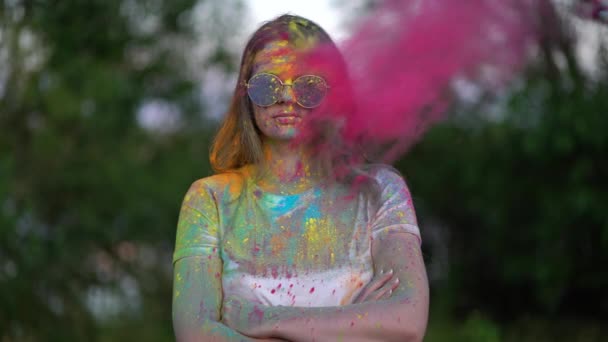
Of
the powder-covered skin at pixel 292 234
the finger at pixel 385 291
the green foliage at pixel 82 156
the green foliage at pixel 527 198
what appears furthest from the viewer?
the green foliage at pixel 82 156

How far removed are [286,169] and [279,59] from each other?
366mm

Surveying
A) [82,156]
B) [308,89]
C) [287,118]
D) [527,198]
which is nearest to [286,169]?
[287,118]

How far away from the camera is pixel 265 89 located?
2570 mm

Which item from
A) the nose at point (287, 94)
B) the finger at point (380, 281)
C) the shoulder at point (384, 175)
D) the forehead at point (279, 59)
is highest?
the forehead at point (279, 59)

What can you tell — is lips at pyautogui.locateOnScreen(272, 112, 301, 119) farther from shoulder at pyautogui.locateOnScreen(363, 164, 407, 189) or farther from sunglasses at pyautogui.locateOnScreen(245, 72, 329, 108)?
shoulder at pyautogui.locateOnScreen(363, 164, 407, 189)

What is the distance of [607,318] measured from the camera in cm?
825

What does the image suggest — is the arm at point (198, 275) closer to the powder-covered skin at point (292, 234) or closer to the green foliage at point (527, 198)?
the powder-covered skin at point (292, 234)

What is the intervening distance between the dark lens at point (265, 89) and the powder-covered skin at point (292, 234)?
306mm

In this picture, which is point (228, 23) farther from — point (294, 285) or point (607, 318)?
point (294, 285)

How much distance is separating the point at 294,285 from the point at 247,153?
485 millimetres

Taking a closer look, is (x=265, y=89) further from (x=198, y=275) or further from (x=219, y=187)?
(x=198, y=275)

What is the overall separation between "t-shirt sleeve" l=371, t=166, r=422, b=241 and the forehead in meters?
0.45

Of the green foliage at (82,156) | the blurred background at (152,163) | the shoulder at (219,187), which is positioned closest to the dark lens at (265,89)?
the shoulder at (219,187)

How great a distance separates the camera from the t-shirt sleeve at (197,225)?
2.54 meters
